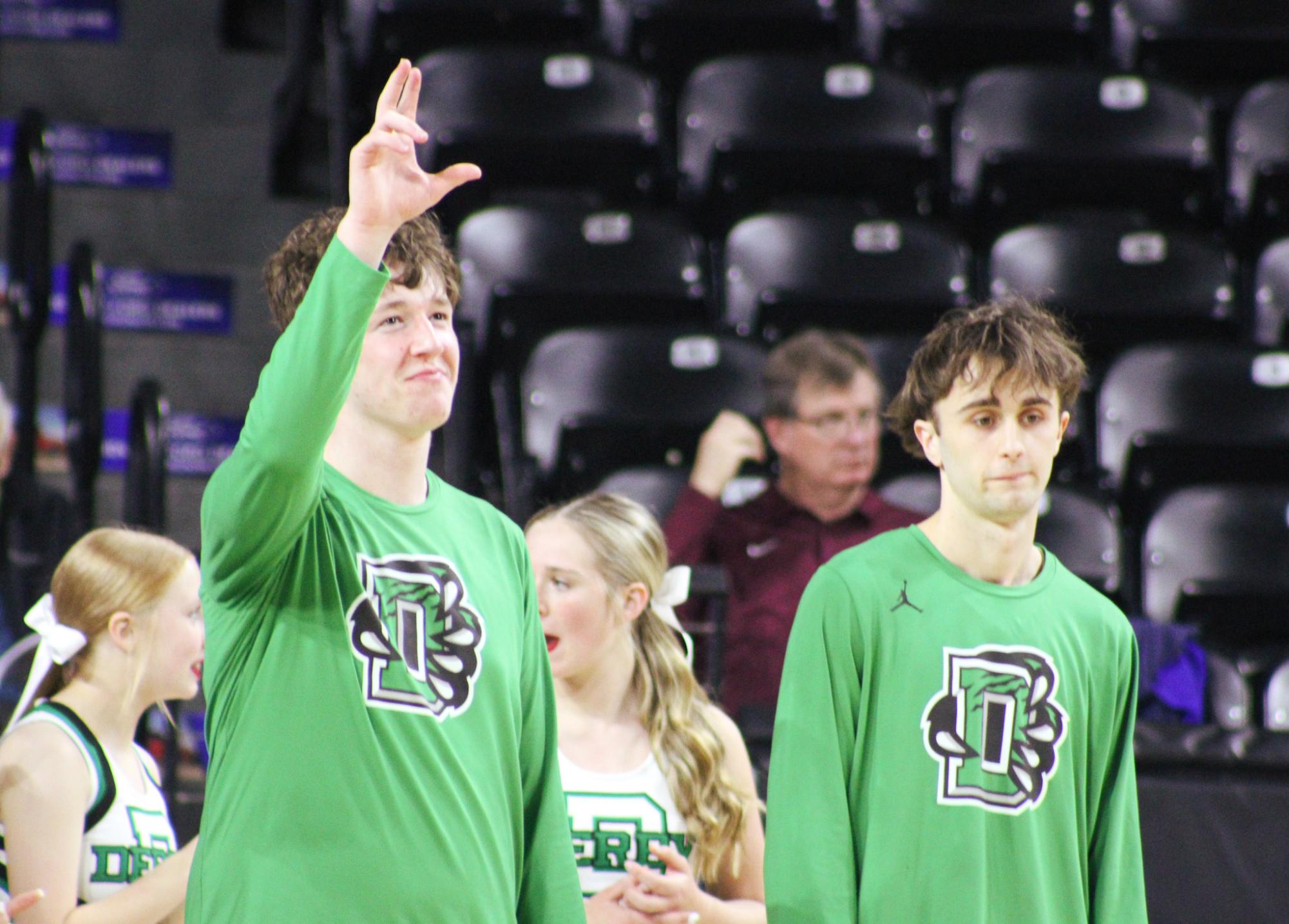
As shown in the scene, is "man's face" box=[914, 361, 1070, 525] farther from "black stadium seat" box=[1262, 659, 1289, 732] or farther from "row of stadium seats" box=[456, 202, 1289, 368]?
"row of stadium seats" box=[456, 202, 1289, 368]

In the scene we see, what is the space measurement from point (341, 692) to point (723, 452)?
226cm

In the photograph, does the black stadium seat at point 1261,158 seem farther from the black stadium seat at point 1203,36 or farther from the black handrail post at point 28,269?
the black handrail post at point 28,269

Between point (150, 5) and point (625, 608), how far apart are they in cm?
457

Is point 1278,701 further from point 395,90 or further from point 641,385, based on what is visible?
point 395,90

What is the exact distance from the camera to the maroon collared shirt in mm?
3994

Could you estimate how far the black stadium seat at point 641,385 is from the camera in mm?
4543

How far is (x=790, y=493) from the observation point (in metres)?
4.29

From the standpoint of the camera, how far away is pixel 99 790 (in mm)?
2678

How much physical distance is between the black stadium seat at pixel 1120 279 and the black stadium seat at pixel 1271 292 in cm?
20

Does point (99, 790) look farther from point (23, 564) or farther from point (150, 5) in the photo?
point (150, 5)

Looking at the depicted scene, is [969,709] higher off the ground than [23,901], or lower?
higher

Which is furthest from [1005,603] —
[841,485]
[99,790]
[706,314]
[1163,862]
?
[706,314]

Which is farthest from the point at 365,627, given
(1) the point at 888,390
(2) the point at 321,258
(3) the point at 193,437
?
(3) the point at 193,437

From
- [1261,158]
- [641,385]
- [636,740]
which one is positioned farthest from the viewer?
[1261,158]
